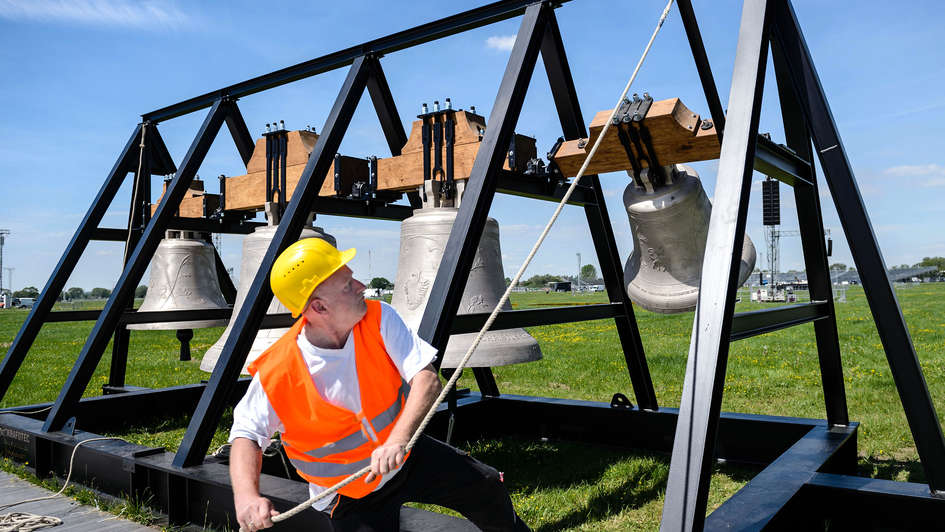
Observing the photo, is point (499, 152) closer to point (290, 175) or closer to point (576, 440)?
point (290, 175)

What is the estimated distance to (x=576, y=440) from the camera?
599 centimetres

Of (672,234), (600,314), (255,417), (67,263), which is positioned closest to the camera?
(255,417)

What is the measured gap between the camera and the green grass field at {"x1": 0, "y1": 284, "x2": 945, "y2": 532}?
454 centimetres

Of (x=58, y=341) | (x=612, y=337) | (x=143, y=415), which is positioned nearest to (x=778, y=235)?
(x=612, y=337)

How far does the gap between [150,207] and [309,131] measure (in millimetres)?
2316

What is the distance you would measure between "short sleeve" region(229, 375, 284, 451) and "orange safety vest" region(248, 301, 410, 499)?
2cm

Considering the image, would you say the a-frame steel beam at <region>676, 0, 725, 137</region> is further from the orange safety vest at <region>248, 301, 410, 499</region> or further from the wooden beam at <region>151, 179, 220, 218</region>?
the wooden beam at <region>151, 179, 220, 218</region>

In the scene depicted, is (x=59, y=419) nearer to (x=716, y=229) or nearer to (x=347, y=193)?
(x=347, y=193)

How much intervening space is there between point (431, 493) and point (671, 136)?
2282mm

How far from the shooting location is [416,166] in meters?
4.38

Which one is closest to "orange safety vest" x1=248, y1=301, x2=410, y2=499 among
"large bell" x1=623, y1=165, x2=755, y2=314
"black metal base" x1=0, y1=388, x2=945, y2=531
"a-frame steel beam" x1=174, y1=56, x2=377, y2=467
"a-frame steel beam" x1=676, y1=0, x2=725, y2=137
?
"black metal base" x1=0, y1=388, x2=945, y2=531

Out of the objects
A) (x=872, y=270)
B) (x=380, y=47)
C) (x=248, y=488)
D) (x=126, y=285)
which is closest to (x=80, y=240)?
(x=126, y=285)

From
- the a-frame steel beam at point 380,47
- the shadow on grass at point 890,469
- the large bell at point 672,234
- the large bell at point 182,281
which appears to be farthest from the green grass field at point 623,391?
the a-frame steel beam at point 380,47

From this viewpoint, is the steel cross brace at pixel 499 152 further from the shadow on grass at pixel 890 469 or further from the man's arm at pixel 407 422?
the shadow on grass at pixel 890 469
